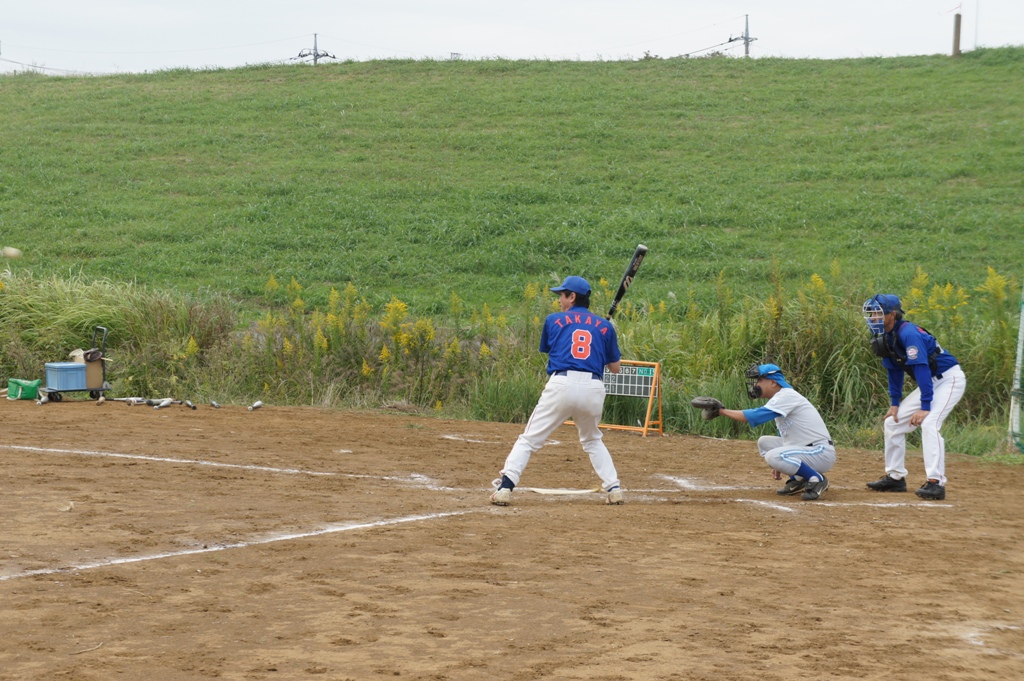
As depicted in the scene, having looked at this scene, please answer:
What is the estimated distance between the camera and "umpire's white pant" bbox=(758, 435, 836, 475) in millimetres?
9391

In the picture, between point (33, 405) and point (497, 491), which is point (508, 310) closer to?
point (33, 405)

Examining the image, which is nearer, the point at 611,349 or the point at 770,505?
the point at 611,349

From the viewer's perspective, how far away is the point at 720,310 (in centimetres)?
1539

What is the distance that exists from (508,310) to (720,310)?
577 centimetres

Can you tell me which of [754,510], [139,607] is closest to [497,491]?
[754,510]

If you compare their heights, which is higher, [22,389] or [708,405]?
[708,405]

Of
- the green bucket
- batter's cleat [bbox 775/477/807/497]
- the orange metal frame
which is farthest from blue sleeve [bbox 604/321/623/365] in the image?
the green bucket

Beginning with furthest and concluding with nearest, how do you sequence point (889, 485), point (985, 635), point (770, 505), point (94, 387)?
1. point (94, 387)
2. point (889, 485)
3. point (770, 505)
4. point (985, 635)

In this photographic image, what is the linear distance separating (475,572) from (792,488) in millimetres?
4061

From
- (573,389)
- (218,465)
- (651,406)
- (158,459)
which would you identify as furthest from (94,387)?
(573,389)

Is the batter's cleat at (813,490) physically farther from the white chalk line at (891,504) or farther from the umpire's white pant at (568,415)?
the umpire's white pant at (568,415)

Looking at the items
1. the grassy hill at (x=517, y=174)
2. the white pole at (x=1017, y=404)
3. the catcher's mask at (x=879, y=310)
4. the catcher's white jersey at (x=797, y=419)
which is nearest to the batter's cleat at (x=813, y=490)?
the catcher's white jersey at (x=797, y=419)

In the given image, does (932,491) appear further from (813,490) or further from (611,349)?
(611,349)

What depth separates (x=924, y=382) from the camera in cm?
946
